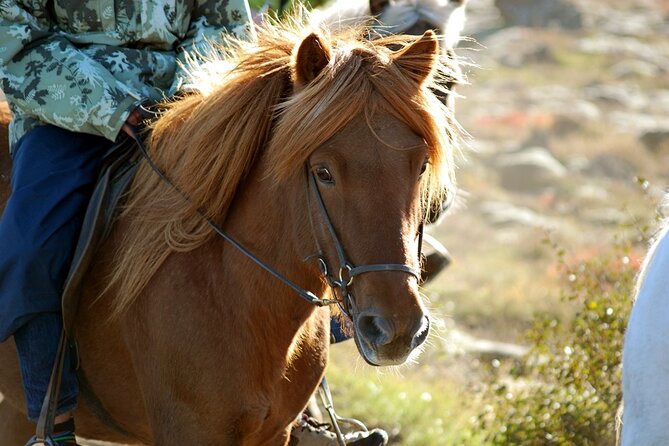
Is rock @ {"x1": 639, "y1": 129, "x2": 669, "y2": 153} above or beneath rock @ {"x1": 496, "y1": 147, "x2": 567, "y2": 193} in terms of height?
beneath

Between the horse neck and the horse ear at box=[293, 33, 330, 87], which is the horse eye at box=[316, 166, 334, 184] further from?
the horse ear at box=[293, 33, 330, 87]

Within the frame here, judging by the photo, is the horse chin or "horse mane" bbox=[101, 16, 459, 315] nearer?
the horse chin

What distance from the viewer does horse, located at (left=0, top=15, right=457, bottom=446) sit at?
10.2 ft

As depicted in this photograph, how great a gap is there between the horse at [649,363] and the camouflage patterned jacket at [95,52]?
87.7 inches

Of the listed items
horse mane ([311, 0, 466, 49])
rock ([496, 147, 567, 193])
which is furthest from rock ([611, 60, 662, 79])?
horse mane ([311, 0, 466, 49])

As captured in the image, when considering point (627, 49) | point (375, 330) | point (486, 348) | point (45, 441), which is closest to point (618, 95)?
point (627, 49)

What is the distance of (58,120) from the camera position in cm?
388

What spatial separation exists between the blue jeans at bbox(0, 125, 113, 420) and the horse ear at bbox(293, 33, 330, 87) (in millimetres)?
1136

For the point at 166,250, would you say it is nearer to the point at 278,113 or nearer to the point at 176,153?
the point at 176,153

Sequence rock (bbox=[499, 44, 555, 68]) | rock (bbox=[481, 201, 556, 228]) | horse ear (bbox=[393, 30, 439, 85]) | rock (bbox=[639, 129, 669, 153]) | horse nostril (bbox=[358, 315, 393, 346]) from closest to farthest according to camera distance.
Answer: horse nostril (bbox=[358, 315, 393, 346]) < horse ear (bbox=[393, 30, 439, 85]) < rock (bbox=[481, 201, 556, 228]) < rock (bbox=[639, 129, 669, 153]) < rock (bbox=[499, 44, 555, 68])

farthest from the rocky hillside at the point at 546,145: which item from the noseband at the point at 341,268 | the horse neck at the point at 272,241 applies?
the noseband at the point at 341,268

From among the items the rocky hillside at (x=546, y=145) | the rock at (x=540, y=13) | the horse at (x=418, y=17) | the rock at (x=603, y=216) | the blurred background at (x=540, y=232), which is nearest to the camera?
the horse at (x=418, y=17)

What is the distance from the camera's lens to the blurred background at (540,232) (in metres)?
5.93

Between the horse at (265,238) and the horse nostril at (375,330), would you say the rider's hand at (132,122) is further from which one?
the horse nostril at (375,330)
